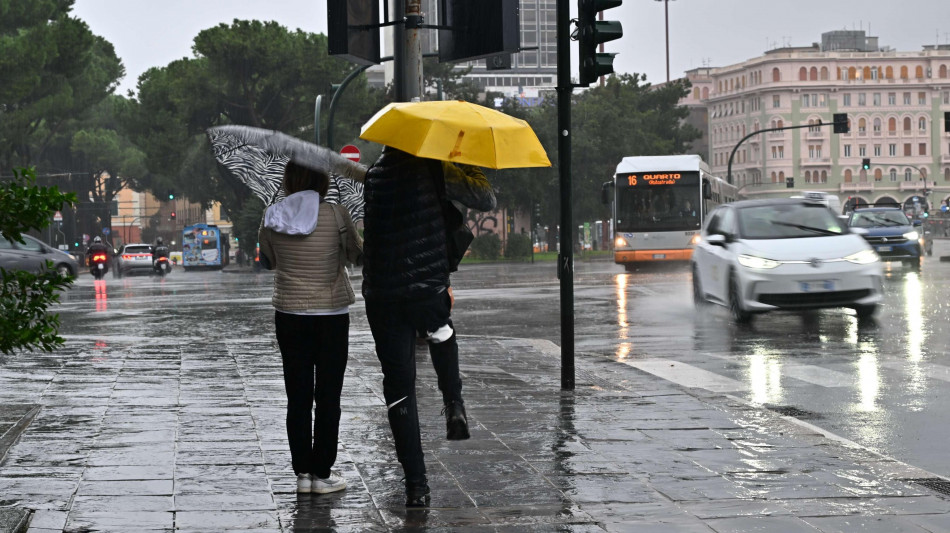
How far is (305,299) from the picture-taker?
631cm

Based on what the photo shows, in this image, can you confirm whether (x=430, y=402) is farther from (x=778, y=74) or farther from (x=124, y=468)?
(x=778, y=74)

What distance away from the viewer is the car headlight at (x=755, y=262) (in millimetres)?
16969

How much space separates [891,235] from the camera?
3475cm

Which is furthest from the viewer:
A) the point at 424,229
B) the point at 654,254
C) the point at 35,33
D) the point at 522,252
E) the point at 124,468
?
the point at 522,252

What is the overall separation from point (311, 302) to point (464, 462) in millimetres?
1405

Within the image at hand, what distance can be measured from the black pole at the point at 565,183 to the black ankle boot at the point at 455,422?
143 inches

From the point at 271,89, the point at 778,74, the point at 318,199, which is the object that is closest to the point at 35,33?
the point at 271,89

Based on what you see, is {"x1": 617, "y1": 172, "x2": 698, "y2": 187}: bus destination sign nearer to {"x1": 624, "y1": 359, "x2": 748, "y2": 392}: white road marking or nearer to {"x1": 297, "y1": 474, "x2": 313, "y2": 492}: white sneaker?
{"x1": 624, "y1": 359, "x2": 748, "y2": 392}: white road marking

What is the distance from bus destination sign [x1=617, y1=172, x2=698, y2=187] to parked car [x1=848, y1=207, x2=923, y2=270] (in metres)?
4.73

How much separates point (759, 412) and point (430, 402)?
230cm

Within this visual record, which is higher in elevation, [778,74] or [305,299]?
[778,74]

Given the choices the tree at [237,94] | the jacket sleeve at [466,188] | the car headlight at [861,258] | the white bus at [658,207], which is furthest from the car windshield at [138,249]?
the jacket sleeve at [466,188]

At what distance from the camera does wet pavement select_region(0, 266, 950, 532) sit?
5793mm

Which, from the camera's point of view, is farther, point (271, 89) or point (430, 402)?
point (271, 89)
